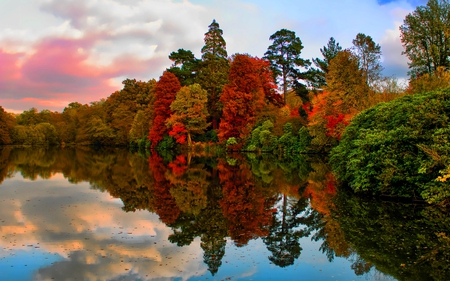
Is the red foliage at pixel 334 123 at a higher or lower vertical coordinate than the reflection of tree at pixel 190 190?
higher

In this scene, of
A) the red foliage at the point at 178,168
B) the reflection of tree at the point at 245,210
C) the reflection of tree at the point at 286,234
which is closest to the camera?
the reflection of tree at the point at 286,234

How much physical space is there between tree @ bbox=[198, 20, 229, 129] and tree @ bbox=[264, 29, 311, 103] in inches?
290

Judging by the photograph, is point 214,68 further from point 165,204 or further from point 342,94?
point 165,204

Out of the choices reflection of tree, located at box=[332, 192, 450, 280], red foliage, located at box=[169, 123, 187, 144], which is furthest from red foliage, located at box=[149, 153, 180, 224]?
red foliage, located at box=[169, 123, 187, 144]

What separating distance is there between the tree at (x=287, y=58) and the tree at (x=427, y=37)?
18.7m

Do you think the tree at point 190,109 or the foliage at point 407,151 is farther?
the tree at point 190,109

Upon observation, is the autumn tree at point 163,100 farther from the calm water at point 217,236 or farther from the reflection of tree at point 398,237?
the reflection of tree at point 398,237

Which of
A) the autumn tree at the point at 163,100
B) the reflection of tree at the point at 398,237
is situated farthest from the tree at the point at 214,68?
the reflection of tree at the point at 398,237

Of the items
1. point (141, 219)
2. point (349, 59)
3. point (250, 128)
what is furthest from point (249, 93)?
point (141, 219)

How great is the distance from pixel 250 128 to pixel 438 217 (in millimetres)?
33202

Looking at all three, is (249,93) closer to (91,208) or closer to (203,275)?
(91,208)

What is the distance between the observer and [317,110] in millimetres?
33844

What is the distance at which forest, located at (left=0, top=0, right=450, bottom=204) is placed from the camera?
12.5 m

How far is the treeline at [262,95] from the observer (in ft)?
104
